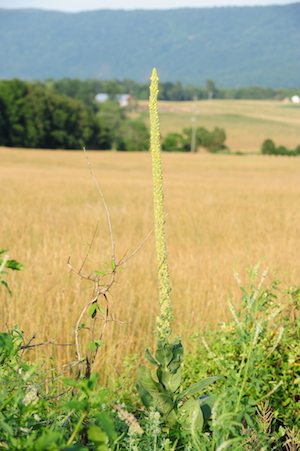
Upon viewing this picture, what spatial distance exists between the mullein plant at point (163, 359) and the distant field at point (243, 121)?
257 ft

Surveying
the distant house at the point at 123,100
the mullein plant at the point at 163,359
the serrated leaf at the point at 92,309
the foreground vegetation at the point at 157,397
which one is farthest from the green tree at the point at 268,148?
the serrated leaf at the point at 92,309

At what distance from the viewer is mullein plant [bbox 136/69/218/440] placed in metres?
1.71

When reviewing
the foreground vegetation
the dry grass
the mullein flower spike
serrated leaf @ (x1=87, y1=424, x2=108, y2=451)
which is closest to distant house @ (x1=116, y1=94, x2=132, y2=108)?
the dry grass

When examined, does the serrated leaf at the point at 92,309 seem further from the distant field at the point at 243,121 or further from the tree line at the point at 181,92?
the tree line at the point at 181,92

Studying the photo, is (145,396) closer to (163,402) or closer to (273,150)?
(163,402)

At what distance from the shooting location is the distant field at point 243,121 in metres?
85.9

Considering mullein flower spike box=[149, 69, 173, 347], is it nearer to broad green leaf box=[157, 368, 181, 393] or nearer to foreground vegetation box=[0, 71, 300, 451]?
foreground vegetation box=[0, 71, 300, 451]

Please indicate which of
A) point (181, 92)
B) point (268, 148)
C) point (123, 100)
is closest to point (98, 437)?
point (268, 148)

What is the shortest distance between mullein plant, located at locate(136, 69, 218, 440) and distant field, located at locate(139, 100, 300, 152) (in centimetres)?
7824

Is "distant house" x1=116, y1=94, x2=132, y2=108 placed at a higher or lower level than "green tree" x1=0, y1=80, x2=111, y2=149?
higher

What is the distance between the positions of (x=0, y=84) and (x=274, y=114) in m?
66.6

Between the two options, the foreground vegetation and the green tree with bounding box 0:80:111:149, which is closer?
the foreground vegetation

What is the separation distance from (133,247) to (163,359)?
188 inches

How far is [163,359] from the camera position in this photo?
5.86 feet
